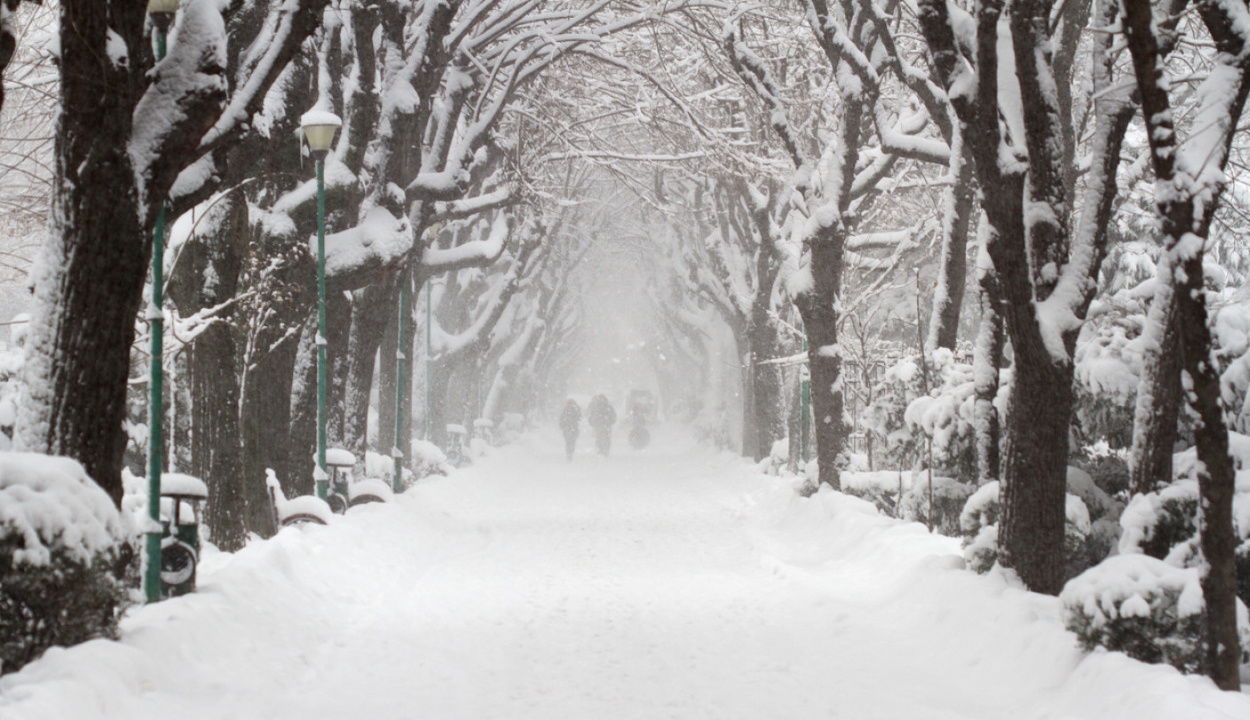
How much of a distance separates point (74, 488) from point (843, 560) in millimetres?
8036

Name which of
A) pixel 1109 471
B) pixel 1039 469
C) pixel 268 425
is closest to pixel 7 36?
pixel 1039 469

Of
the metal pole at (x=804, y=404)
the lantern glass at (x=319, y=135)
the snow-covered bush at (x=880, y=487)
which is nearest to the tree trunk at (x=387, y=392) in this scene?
the metal pole at (x=804, y=404)

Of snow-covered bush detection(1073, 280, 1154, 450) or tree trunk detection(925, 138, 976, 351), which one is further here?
tree trunk detection(925, 138, 976, 351)

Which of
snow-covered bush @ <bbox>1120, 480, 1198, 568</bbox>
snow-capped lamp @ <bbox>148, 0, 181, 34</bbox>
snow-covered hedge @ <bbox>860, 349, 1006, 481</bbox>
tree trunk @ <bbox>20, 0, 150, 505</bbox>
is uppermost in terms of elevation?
snow-capped lamp @ <bbox>148, 0, 181, 34</bbox>

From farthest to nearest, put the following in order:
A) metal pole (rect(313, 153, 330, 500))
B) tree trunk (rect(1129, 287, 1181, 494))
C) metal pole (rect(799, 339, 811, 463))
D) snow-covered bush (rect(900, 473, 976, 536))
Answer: metal pole (rect(799, 339, 811, 463))
metal pole (rect(313, 153, 330, 500))
snow-covered bush (rect(900, 473, 976, 536))
tree trunk (rect(1129, 287, 1181, 494))

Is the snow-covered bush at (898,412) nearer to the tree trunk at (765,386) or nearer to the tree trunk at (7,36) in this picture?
the tree trunk at (7,36)

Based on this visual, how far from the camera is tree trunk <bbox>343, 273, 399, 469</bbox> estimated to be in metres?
17.4

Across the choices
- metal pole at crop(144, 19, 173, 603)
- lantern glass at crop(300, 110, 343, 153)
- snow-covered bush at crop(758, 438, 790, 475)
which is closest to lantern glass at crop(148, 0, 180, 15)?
metal pole at crop(144, 19, 173, 603)

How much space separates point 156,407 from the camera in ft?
26.8

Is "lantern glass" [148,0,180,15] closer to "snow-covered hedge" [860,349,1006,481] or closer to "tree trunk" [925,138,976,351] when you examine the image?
"snow-covered hedge" [860,349,1006,481]

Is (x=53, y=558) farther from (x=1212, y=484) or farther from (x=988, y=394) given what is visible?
(x=988, y=394)

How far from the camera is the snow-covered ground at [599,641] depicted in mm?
6184

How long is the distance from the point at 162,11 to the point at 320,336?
5855mm

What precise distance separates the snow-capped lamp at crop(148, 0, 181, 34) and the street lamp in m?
3.84
